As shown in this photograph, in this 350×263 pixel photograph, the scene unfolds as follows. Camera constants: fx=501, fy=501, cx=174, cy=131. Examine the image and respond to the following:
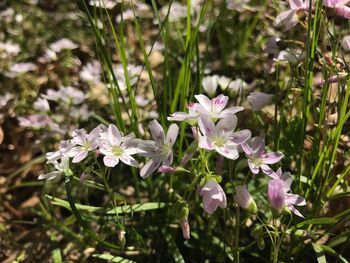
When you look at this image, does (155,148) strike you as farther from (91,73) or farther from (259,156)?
(91,73)

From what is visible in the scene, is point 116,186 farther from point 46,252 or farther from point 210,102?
point 210,102

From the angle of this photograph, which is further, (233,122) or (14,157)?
(14,157)

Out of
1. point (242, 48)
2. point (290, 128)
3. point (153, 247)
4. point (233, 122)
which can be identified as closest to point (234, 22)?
point (242, 48)

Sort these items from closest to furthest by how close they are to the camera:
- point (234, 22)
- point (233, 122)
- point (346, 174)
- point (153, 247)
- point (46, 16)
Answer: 1. point (233, 122)
2. point (346, 174)
3. point (153, 247)
4. point (234, 22)
5. point (46, 16)

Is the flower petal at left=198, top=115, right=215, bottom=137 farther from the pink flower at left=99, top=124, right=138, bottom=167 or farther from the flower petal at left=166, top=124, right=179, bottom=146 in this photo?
the pink flower at left=99, top=124, right=138, bottom=167

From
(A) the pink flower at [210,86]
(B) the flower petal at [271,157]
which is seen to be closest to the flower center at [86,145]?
(B) the flower petal at [271,157]

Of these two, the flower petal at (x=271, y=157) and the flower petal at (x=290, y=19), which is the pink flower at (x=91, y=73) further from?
the flower petal at (x=271, y=157)

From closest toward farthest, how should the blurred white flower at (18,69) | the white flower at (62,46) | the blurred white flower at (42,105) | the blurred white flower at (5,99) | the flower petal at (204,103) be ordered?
the flower petal at (204,103), the blurred white flower at (42,105), the blurred white flower at (5,99), the blurred white flower at (18,69), the white flower at (62,46)
